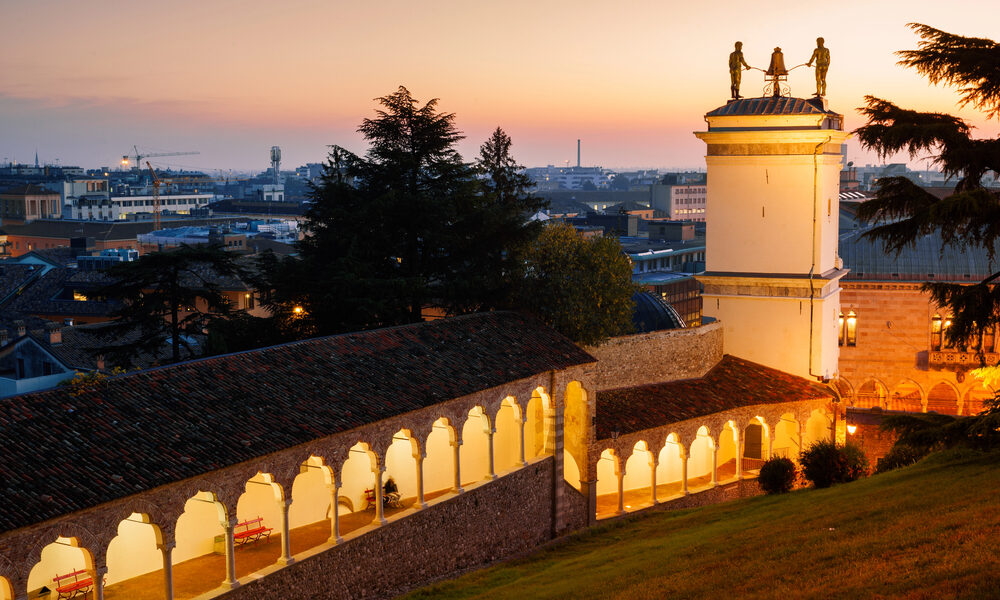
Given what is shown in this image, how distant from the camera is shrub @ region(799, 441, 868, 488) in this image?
93.0 ft

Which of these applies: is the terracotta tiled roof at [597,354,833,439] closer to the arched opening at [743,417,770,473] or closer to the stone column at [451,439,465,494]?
the arched opening at [743,417,770,473]

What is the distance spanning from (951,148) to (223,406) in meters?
13.7

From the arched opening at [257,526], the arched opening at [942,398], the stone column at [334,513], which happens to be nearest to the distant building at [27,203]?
the arched opening at [942,398]

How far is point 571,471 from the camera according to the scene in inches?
1167

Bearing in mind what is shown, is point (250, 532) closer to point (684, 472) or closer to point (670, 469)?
point (684, 472)

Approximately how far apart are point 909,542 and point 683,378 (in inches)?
738

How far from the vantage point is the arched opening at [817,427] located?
34.9 m

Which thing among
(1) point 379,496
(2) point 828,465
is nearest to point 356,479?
(1) point 379,496

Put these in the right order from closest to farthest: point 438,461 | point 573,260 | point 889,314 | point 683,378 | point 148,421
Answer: point 148,421
point 438,461
point 573,260
point 683,378
point 889,314

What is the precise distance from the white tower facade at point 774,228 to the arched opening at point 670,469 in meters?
5.23

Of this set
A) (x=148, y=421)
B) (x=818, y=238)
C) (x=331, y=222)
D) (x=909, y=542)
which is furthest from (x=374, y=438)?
(x=818, y=238)

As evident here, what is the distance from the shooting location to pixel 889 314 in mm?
47938

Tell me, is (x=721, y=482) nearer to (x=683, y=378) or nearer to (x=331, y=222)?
(x=683, y=378)

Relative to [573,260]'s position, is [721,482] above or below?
below
